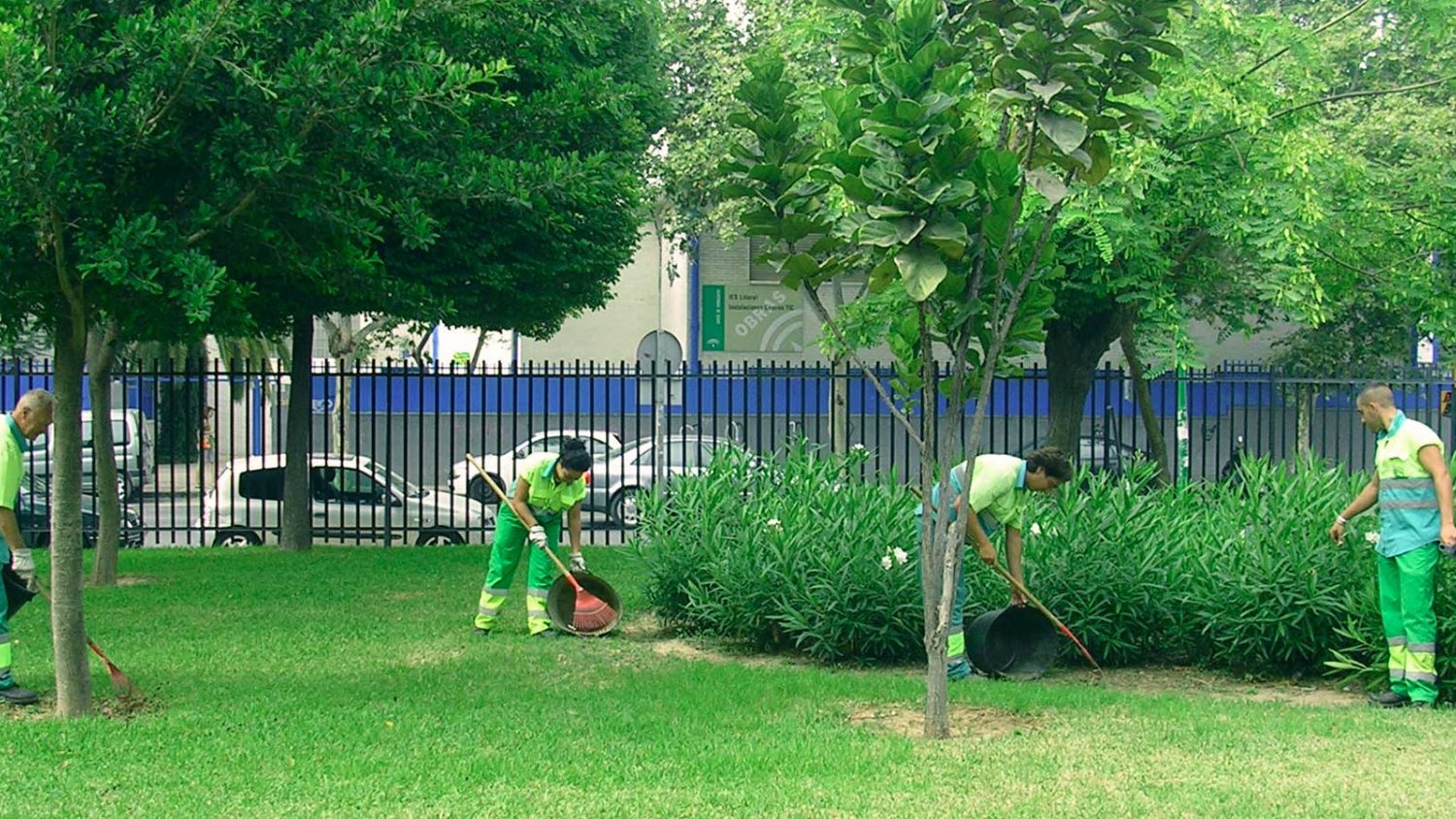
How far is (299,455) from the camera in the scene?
53.1 ft

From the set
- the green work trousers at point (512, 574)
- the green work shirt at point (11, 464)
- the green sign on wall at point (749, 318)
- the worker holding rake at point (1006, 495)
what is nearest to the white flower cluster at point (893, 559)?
the worker holding rake at point (1006, 495)

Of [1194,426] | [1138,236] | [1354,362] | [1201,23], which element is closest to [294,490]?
[1138,236]

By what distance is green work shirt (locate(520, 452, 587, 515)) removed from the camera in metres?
10.6

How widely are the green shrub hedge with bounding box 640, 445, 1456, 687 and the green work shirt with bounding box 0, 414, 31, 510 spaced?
4162mm

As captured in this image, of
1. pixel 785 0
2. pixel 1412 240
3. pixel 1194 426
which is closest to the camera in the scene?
pixel 1412 240

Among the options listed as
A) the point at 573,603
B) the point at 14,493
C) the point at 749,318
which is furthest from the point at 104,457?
the point at 749,318

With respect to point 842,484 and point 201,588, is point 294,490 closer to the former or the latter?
point 201,588

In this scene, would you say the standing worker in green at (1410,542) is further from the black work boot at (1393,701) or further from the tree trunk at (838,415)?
the tree trunk at (838,415)

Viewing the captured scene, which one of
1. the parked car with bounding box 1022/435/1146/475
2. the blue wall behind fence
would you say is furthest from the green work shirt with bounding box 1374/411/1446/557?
the blue wall behind fence

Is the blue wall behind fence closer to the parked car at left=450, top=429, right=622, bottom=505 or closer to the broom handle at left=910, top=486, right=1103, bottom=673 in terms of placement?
the parked car at left=450, top=429, right=622, bottom=505

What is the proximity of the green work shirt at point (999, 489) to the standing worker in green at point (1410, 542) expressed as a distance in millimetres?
1930

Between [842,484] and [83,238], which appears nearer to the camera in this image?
[83,238]

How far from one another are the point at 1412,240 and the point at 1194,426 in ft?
43.0

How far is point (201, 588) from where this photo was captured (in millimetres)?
13234
